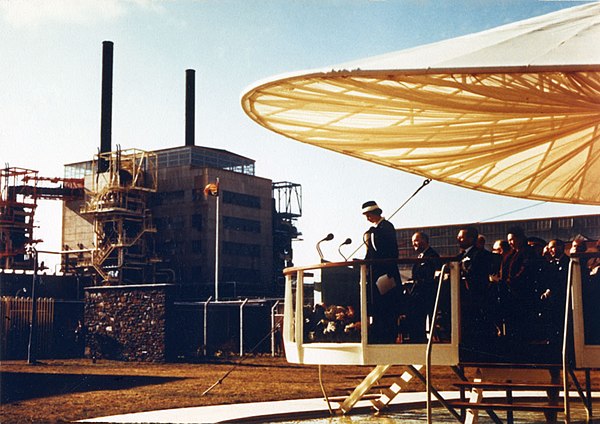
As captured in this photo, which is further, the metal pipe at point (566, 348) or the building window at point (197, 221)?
the building window at point (197, 221)

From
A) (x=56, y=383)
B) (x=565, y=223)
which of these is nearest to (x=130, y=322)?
(x=56, y=383)

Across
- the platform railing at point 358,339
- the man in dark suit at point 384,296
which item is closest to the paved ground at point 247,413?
the platform railing at point 358,339

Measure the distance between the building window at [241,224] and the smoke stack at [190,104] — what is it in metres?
8.23

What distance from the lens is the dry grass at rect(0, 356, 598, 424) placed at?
2002 centimetres

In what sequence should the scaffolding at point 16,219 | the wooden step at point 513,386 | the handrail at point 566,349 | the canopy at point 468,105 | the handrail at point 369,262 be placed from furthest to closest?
the scaffolding at point 16,219 < the canopy at point 468,105 < the handrail at point 369,262 < the wooden step at point 513,386 < the handrail at point 566,349

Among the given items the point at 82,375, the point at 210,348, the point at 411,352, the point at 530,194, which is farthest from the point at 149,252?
the point at 411,352

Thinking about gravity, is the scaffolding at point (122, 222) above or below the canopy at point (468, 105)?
above

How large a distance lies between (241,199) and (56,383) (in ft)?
150

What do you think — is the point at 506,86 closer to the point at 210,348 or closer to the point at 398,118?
the point at 398,118

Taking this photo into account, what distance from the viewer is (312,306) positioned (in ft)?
42.1

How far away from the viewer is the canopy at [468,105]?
Answer: 1145 cm

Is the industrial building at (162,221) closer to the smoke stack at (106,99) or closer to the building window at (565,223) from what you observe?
the smoke stack at (106,99)

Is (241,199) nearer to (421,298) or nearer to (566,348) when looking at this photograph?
(421,298)

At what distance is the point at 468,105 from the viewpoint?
46.5ft
